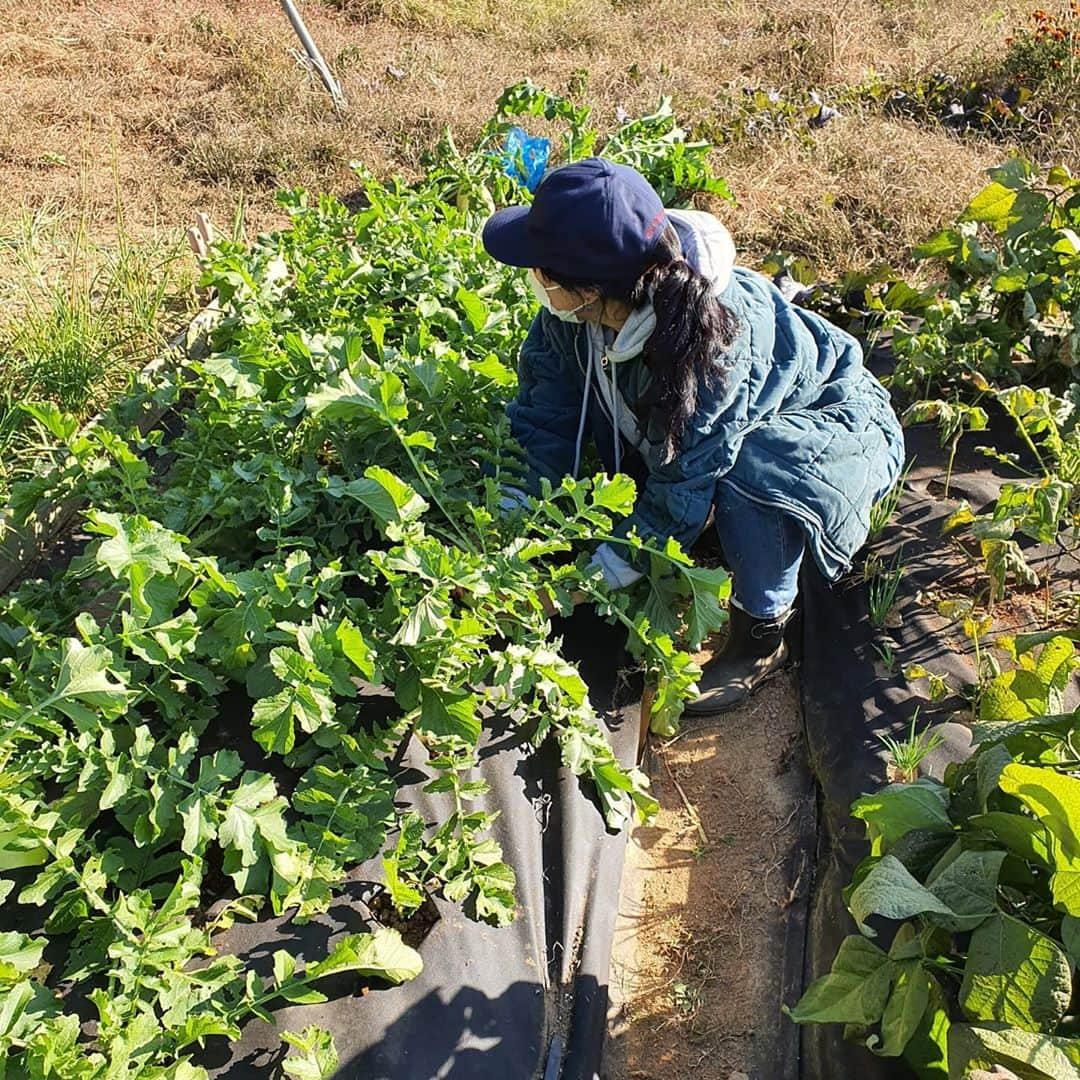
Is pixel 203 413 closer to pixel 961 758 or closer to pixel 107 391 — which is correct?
pixel 107 391

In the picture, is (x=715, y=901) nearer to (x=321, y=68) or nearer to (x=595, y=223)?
(x=595, y=223)

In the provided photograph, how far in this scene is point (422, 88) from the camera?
226 inches

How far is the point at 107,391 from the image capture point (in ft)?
11.1

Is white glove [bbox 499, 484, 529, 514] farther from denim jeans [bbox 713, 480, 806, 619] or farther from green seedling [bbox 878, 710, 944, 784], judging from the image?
green seedling [bbox 878, 710, 944, 784]

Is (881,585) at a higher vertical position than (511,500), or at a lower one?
lower

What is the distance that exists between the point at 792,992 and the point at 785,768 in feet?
2.03

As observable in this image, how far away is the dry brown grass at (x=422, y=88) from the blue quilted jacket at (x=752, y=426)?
1936 mm

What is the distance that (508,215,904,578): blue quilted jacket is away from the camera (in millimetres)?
2420

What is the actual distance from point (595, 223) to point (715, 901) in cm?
160

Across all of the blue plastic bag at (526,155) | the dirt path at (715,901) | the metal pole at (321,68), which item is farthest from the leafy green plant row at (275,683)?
the metal pole at (321,68)

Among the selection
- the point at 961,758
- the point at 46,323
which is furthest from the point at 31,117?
the point at 961,758

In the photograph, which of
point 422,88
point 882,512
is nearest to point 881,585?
point 882,512

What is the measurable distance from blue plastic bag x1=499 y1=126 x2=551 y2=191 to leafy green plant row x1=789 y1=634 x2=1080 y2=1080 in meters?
3.01

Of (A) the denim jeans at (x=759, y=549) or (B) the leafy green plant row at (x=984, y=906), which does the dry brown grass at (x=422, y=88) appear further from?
(B) the leafy green plant row at (x=984, y=906)
